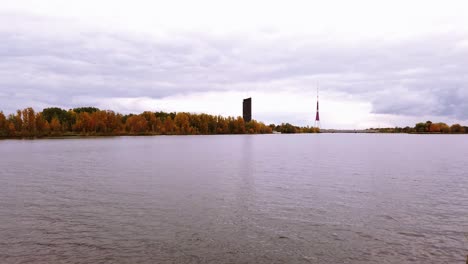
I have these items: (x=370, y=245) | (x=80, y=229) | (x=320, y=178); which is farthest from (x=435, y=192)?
(x=80, y=229)

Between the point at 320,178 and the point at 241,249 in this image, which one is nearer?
the point at 241,249

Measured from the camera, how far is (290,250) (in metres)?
17.5

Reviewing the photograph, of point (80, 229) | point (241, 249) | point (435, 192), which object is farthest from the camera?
point (435, 192)

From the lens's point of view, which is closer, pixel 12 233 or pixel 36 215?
pixel 12 233

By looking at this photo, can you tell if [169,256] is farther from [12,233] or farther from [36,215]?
[36,215]

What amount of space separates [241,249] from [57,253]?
8.49 meters

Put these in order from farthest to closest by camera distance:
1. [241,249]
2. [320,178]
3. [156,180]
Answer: [320,178] → [156,180] → [241,249]

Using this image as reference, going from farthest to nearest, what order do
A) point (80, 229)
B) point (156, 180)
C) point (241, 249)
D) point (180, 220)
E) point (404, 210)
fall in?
point (156, 180), point (404, 210), point (180, 220), point (80, 229), point (241, 249)

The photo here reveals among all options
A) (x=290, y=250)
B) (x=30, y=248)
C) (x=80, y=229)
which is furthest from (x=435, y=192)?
(x=30, y=248)

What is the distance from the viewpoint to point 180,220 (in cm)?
2295

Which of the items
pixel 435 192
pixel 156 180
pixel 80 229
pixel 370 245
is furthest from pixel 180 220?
pixel 435 192

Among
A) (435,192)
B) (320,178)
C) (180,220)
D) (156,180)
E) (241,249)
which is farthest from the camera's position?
(320,178)

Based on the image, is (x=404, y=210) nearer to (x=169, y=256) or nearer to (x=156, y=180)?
(x=169, y=256)

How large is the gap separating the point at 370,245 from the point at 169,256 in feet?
32.5
